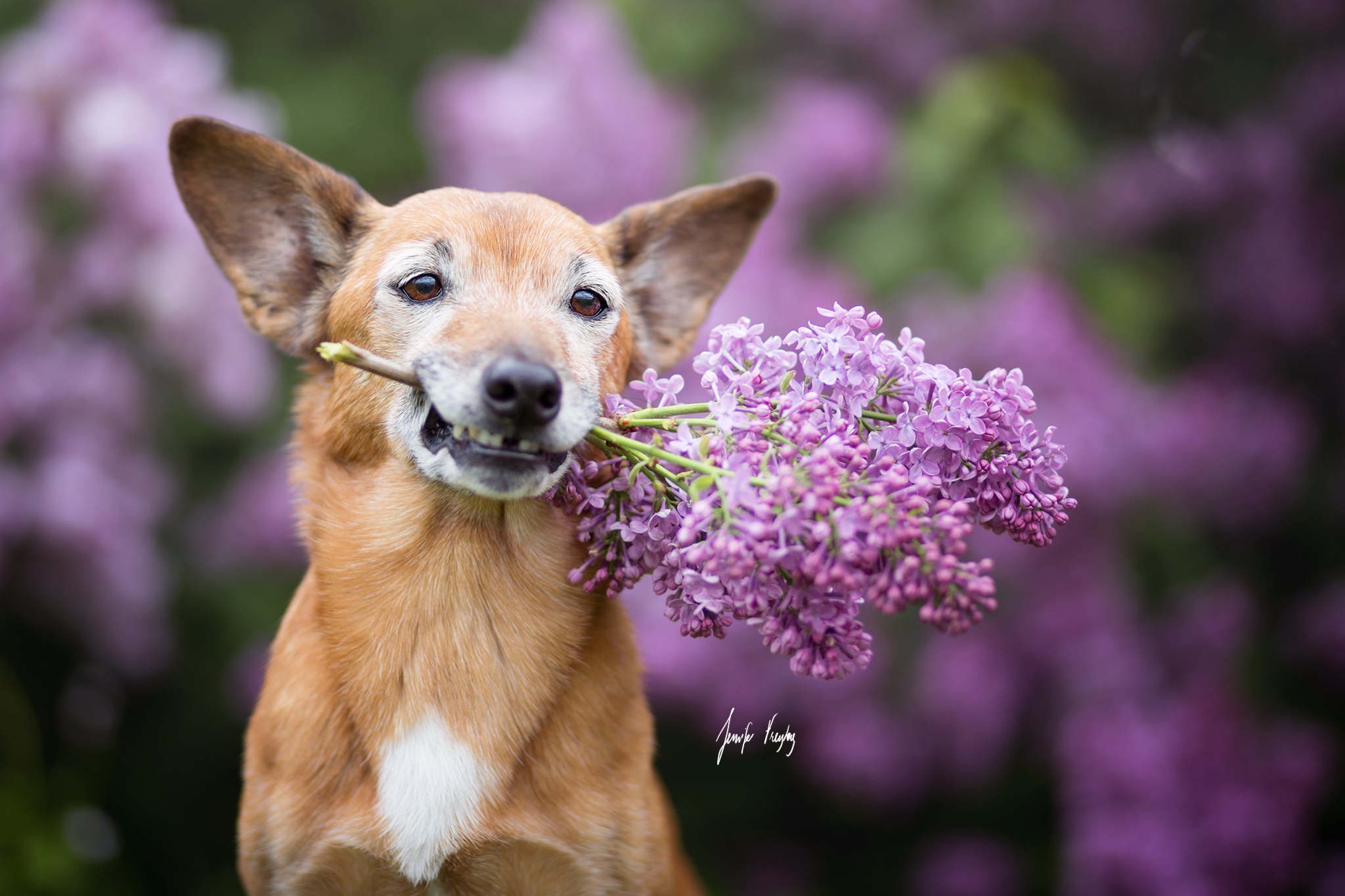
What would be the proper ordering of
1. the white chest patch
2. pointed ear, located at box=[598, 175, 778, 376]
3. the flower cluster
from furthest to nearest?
pointed ear, located at box=[598, 175, 778, 376]
the white chest patch
the flower cluster

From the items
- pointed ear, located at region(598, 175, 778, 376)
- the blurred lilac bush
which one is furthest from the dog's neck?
the blurred lilac bush

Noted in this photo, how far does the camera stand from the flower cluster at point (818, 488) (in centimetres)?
116

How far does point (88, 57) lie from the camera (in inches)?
119

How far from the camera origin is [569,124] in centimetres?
327

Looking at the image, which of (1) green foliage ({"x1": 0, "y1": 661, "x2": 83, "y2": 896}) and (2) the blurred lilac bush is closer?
(1) green foliage ({"x1": 0, "y1": 661, "x2": 83, "y2": 896})

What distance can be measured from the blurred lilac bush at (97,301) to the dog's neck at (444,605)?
75.0 inches

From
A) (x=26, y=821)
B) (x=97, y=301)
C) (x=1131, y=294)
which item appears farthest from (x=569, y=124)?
(x=26, y=821)

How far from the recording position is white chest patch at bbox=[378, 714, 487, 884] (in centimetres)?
142

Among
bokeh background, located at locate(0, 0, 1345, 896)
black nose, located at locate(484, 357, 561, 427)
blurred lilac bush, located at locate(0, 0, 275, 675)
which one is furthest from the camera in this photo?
bokeh background, located at locate(0, 0, 1345, 896)

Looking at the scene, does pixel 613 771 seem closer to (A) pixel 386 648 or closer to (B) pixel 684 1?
(A) pixel 386 648

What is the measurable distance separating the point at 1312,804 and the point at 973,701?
→ 116 cm

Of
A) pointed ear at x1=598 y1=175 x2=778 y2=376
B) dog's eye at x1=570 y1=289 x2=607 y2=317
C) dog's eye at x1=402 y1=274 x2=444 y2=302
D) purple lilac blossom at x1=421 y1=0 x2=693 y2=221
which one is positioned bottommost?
dog's eye at x1=402 y1=274 x2=444 y2=302

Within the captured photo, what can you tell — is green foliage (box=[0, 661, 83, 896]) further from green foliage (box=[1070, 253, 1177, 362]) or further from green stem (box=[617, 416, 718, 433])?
green foliage (box=[1070, 253, 1177, 362])

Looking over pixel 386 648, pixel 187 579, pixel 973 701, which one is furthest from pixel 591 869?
pixel 187 579
